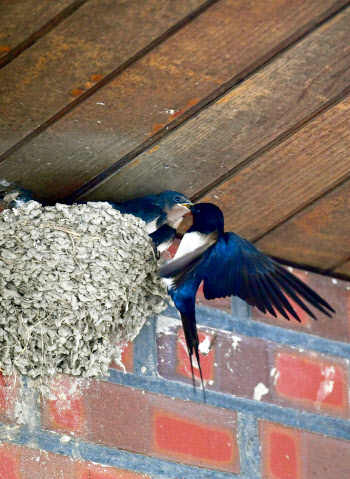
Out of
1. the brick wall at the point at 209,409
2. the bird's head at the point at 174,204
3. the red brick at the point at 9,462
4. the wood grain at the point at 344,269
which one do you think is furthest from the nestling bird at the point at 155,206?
the red brick at the point at 9,462

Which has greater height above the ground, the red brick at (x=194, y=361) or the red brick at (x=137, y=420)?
the red brick at (x=194, y=361)

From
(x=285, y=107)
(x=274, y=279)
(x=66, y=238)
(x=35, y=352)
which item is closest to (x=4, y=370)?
(x=35, y=352)

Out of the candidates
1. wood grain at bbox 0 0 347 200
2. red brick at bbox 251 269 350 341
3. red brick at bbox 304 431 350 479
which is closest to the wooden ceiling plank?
wood grain at bbox 0 0 347 200

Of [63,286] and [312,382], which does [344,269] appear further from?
[63,286]

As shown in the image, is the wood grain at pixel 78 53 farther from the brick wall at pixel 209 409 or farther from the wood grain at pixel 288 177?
the brick wall at pixel 209 409

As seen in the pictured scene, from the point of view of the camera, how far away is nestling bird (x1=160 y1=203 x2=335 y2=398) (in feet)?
9.67

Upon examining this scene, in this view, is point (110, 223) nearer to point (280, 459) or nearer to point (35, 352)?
point (35, 352)

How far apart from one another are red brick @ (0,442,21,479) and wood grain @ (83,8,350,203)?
2.82ft

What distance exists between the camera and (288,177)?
2.95m

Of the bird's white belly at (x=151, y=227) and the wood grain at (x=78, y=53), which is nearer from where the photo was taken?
the wood grain at (x=78, y=53)

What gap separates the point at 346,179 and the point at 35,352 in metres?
1.10

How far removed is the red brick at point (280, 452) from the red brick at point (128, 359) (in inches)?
19.1

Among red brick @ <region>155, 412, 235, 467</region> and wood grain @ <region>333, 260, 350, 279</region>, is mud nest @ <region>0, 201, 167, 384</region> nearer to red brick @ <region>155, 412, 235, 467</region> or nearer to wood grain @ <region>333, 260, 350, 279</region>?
red brick @ <region>155, 412, 235, 467</region>

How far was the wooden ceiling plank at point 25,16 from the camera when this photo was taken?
2.30 meters
